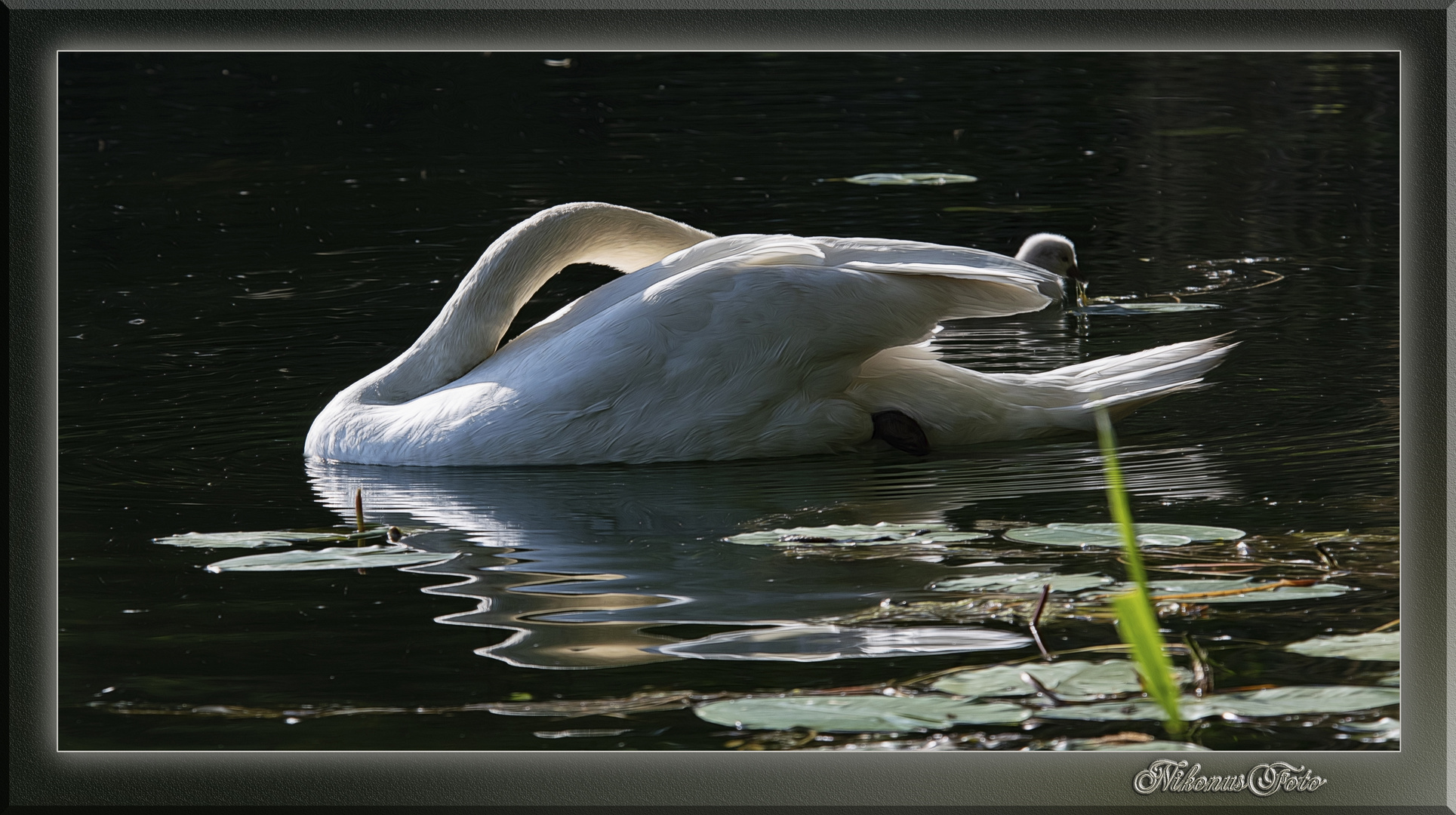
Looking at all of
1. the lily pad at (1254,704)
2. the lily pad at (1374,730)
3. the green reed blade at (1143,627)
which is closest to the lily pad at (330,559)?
the lily pad at (1254,704)

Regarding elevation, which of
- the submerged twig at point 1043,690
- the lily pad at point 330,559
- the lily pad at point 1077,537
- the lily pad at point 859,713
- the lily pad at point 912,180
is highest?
the lily pad at point 912,180

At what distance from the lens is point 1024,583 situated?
4.73 metres

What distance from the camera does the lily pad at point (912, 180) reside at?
12.5 m

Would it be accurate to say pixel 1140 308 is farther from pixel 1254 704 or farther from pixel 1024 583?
pixel 1254 704

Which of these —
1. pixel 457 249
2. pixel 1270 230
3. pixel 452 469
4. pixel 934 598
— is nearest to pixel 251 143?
pixel 457 249

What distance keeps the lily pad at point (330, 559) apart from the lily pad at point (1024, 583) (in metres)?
1.43

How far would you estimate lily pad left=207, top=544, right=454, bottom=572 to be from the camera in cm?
514

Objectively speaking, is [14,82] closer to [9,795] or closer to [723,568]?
[9,795]

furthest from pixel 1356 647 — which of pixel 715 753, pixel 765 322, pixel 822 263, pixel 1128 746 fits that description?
pixel 822 263

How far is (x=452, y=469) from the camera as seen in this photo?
20.8 feet

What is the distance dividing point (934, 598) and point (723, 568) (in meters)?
0.69

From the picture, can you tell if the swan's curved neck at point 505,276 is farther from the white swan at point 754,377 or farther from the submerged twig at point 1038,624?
the submerged twig at point 1038,624

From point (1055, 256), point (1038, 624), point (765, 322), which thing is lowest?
point (1038, 624)
